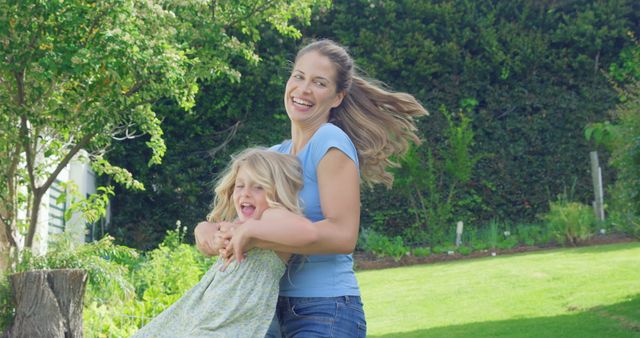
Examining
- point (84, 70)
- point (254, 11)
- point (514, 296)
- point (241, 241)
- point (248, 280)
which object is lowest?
point (514, 296)

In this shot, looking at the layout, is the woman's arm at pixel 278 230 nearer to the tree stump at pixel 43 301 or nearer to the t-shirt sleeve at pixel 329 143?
the t-shirt sleeve at pixel 329 143

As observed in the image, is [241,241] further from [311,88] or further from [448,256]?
[448,256]

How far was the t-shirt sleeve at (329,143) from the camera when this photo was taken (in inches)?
110

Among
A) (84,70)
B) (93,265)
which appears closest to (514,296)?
(93,265)

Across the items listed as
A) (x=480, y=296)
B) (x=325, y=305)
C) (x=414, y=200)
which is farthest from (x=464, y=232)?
(x=325, y=305)

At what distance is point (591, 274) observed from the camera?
1004 cm

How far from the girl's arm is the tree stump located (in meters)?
1.98

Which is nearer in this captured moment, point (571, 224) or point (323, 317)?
point (323, 317)

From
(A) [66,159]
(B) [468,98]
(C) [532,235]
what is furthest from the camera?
(B) [468,98]

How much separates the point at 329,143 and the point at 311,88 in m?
Answer: 0.27

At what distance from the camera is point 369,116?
3.13 metres

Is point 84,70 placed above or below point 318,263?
above

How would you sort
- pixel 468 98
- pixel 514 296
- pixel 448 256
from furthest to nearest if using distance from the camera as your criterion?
pixel 468 98 < pixel 448 256 < pixel 514 296

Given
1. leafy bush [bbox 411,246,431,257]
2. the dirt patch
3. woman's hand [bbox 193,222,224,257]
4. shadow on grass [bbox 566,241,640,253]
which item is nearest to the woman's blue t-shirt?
woman's hand [bbox 193,222,224,257]
